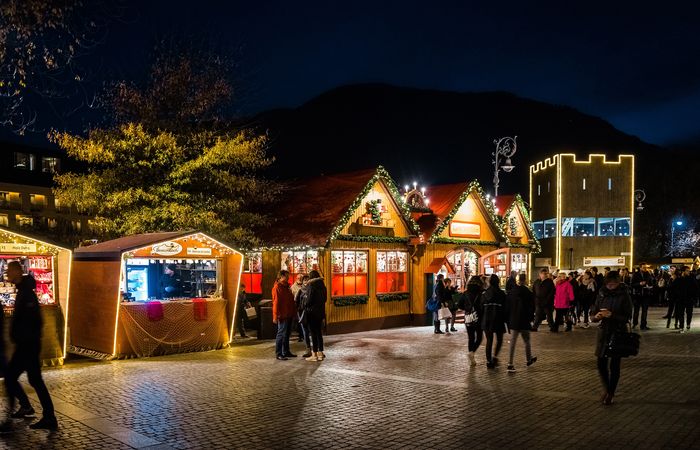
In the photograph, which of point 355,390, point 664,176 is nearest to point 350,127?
point 664,176

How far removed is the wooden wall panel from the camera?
13078 mm

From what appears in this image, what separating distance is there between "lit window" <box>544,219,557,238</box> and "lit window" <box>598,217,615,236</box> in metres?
2.95

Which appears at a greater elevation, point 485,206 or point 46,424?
point 485,206

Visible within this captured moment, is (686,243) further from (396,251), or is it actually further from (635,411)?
(635,411)

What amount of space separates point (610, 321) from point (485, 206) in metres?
15.5

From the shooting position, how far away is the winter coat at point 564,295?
61.3 ft

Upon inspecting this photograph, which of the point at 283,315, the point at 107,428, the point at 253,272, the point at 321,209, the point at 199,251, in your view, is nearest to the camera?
the point at 107,428

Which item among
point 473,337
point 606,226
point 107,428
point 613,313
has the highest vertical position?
point 606,226

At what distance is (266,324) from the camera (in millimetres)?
16750

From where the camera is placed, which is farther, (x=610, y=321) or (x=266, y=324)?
(x=266, y=324)

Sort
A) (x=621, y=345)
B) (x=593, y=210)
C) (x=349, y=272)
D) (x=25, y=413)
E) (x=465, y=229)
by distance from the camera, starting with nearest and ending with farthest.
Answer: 1. (x=25, y=413)
2. (x=621, y=345)
3. (x=349, y=272)
4. (x=465, y=229)
5. (x=593, y=210)

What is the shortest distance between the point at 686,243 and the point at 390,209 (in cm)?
4831

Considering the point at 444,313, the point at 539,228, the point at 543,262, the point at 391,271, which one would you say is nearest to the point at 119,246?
the point at 444,313

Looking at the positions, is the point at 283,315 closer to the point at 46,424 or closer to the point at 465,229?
the point at 46,424
